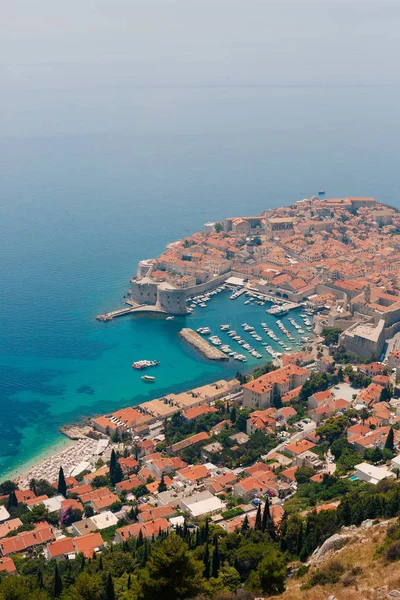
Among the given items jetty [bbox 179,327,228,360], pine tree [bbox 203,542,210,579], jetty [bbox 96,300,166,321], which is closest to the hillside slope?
pine tree [bbox 203,542,210,579]

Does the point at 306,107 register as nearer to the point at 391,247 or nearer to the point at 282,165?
the point at 282,165

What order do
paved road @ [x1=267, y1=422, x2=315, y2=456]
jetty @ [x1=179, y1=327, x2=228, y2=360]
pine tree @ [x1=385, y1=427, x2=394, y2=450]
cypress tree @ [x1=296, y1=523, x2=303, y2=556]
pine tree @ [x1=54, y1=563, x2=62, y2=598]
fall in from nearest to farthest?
pine tree @ [x1=54, y1=563, x2=62, y2=598] → cypress tree @ [x1=296, y1=523, x2=303, y2=556] → pine tree @ [x1=385, y1=427, x2=394, y2=450] → paved road @ [x1=267, y1=422, x2=315, y2=456] → jetty @ [x1=179, y1=327, x2=228, y2=360]

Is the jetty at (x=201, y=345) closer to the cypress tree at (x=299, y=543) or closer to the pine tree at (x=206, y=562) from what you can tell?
the cypress tree at (x=299, y=543)

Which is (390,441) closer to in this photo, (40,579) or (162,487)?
(162,487)

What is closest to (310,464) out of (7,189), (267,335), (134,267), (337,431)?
(337,431)

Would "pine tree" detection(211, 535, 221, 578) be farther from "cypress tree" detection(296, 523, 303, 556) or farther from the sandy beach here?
the sandy beach

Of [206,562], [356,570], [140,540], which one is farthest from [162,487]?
[356,570]
